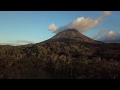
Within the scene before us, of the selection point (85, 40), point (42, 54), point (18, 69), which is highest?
point (85, 40)

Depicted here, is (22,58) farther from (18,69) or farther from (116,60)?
(116,60)

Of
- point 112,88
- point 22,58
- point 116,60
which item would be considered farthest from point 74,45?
point 112,88
